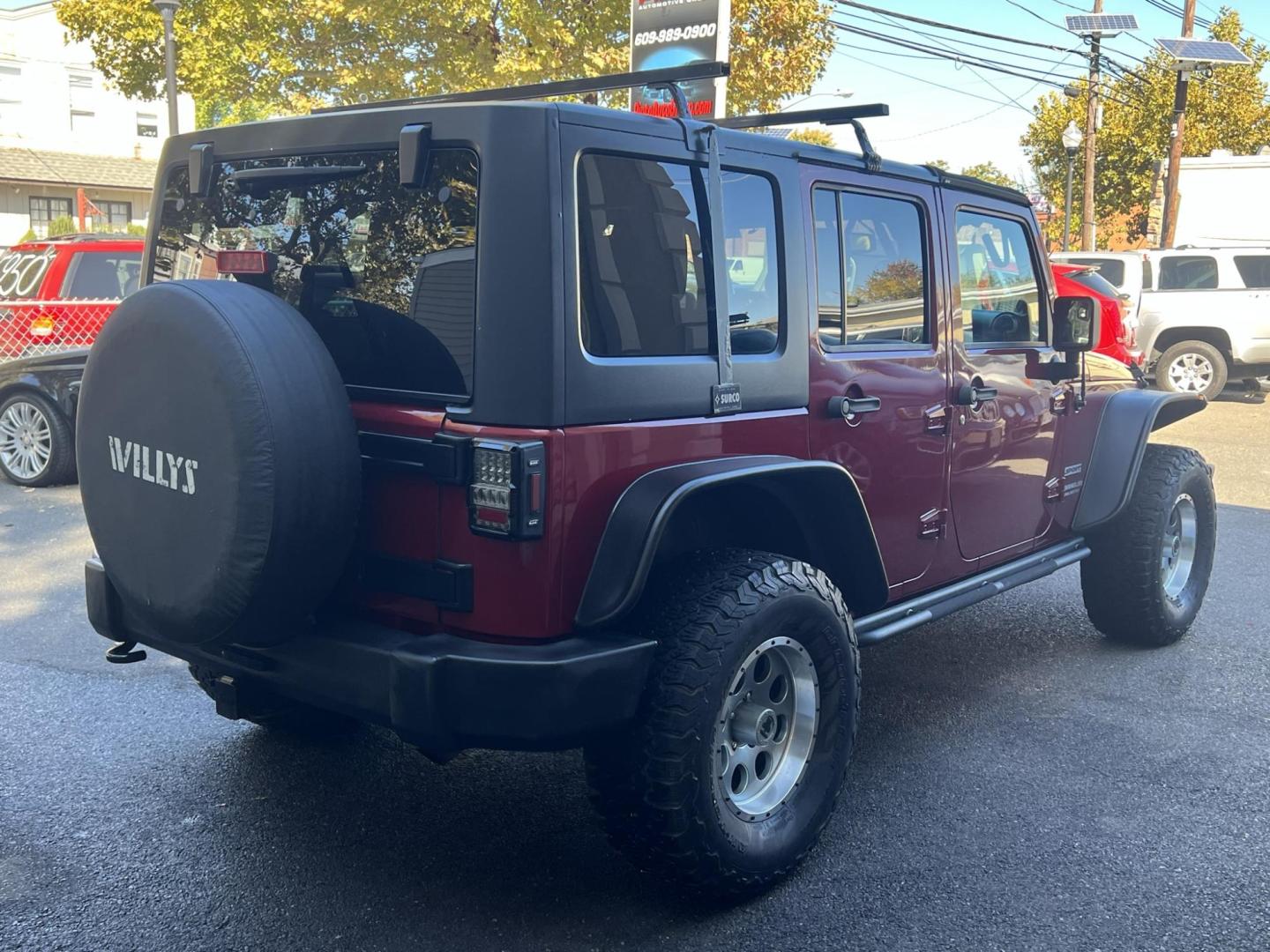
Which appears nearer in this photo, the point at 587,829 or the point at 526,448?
the point at 526,448

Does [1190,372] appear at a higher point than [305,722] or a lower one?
higher

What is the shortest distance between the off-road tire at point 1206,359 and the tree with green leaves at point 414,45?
641 centimetres

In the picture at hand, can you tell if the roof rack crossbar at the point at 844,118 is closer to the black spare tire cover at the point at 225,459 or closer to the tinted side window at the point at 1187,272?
the black spare tire cover at the point at 225,459

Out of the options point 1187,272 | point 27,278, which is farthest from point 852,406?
point 1187,272

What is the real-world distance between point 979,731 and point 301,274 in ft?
9.30

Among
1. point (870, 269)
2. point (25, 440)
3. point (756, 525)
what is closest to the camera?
point (756, 525)

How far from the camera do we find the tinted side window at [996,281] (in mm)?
4250

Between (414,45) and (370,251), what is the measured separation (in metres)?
14.1

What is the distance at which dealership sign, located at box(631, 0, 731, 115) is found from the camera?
35.1ft

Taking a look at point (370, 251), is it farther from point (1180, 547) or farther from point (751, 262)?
point (1180, 547)

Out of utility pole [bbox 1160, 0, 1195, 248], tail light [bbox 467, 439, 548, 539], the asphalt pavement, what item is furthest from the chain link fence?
utility pole [bbox 1160, 0, 1195, 248]

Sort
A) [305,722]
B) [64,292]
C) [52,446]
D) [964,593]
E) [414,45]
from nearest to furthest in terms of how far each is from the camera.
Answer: [305,722] → [964,593] → [52,446] → [64,292] → [414,45]

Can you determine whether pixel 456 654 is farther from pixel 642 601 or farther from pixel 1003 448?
pixel 1003 448

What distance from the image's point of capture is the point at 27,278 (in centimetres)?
1030
